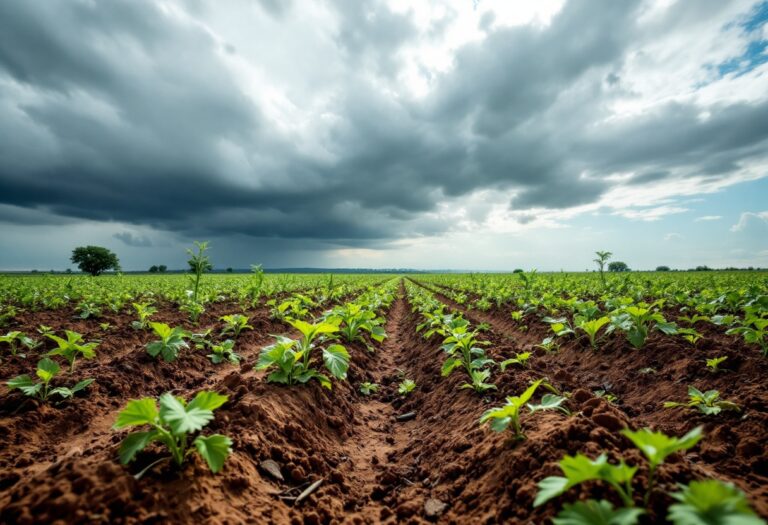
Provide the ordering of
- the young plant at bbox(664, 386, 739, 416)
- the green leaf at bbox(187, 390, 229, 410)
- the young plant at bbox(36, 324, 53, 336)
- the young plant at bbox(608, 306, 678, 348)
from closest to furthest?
the green leaf at bbox(187, 390, 229, 410)
the young plant at bbox(664, 386, 739, 416)
the young plant at bbox(608, 306, 678, 348)
the young plant at bbox(36, 324, 53, 336)

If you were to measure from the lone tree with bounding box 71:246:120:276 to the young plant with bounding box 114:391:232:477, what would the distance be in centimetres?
7661

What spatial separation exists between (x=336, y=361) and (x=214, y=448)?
1837 millimetres

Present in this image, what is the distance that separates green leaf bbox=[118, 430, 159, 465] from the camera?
2215mm

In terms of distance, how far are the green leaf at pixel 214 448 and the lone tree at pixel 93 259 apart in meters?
76.8

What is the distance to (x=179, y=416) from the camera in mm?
2152

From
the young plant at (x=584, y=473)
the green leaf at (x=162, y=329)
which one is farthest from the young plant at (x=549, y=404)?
the green leaf at (x=162, y=329)

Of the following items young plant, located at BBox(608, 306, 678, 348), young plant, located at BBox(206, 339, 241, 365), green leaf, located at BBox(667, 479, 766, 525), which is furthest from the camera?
young plant, located at BBox(206, 339, 241, 365)

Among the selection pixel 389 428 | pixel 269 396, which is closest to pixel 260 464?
pixel 269 396

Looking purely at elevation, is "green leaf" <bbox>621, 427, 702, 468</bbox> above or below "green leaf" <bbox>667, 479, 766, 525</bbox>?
Result: above

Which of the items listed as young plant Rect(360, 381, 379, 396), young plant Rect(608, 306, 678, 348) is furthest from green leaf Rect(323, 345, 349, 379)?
young plant Rect(608, 306, 678, 348)

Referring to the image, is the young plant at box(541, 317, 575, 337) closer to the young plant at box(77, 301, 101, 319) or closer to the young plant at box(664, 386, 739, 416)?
the young plant at box(664, 386, 739, 416)

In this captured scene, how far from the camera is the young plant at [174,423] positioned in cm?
214

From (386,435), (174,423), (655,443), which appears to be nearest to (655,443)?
(655,443)

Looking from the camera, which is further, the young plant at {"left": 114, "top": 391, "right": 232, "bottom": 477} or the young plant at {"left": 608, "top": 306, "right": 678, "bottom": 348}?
the young plant at {"left": 608, "top": 306, "right": 678, "bottom": 348}
